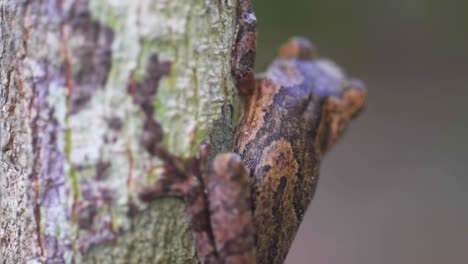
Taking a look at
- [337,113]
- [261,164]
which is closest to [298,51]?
[337,113]

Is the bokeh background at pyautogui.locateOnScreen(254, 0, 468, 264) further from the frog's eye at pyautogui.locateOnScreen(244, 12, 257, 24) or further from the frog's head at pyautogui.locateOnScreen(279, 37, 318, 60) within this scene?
the frog's eye at pyautogui.locateOnScreen(244, 12, 257, 24)

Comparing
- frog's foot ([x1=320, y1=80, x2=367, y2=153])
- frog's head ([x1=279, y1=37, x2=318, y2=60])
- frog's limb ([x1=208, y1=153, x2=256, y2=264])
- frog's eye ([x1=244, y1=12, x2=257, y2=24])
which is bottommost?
frog's limb ([x1=208, y1=153, x2=256, y2=264])

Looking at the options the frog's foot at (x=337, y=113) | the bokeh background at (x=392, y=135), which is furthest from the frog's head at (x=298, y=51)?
the bokeh background at (x=392, y=135)

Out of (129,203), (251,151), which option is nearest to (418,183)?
(251,151)

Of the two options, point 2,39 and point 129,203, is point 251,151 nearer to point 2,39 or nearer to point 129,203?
point 129,203

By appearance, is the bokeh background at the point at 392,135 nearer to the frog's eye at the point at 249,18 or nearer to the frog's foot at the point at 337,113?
the frog's foot at the point at 337,113

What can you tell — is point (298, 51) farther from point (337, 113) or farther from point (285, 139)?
point (285, 139)

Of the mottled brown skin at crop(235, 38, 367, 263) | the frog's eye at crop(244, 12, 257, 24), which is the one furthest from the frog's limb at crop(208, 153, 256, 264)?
the frog's eye at crop(244, 12, 257, 24)
